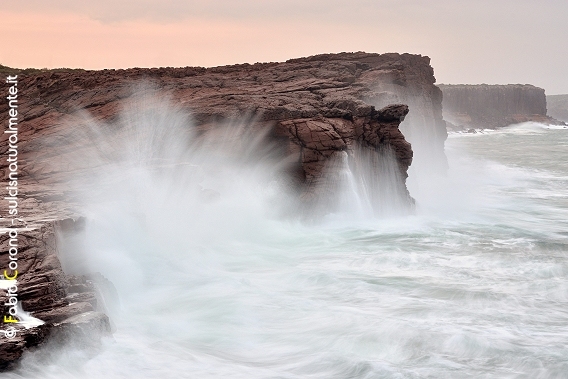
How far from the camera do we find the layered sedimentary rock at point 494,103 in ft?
329

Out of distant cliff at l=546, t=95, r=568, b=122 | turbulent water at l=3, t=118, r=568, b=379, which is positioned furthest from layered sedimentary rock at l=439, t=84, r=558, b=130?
turbulent water at l=3, t=118, r=568, b=379

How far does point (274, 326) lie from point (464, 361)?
8.24 ft

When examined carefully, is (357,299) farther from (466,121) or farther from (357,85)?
(466,121)

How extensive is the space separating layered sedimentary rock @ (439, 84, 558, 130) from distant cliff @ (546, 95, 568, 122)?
28.3 m

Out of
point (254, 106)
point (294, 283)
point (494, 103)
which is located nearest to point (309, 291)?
point (294, 283)

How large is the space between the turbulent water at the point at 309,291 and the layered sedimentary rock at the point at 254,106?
1238mm

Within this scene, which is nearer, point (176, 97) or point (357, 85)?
point (176, 97)

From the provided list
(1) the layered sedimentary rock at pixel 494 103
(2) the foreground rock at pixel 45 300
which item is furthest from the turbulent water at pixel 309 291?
(1) the layered sedimentary rock at pixel 494 103

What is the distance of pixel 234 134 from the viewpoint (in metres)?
15.4

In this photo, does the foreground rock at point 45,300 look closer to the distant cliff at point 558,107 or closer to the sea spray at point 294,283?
the sea spray at point 294,283

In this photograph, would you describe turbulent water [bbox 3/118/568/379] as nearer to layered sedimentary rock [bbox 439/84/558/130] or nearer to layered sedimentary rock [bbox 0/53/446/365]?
layered sedimentary rock [bbox 0/53/446/365]

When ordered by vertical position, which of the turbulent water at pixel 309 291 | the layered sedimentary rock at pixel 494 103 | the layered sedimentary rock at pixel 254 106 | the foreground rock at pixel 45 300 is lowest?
the turbulent water at pixel 309 291

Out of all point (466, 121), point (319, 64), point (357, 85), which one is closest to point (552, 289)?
point (357, 85)

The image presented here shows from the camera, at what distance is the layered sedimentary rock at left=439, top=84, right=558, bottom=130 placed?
10019cm
